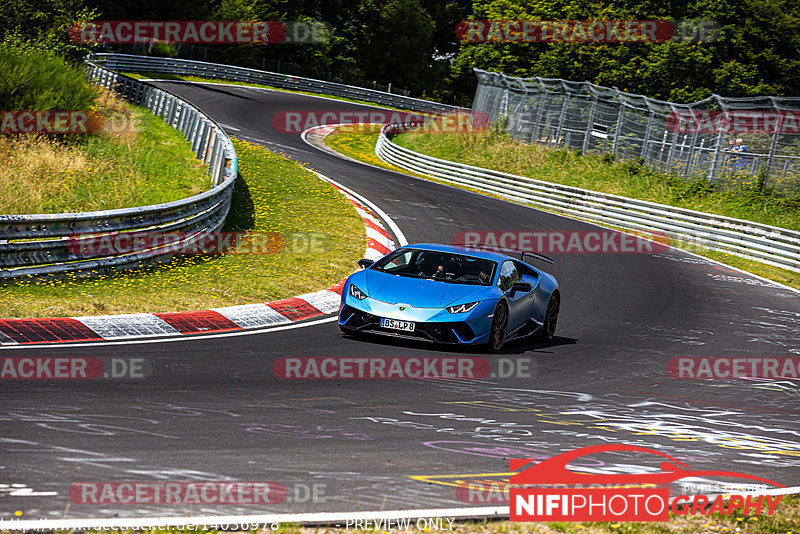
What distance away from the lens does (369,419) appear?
23.7ft

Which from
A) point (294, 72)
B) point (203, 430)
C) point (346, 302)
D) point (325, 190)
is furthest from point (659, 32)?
point (203, 430)

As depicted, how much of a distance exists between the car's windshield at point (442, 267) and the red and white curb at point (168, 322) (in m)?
1.73

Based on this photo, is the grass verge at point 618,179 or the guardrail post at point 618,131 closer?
the grass verge at point 618,179

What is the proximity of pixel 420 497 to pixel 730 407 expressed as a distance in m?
5.20

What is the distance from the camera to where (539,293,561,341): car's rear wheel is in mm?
12883

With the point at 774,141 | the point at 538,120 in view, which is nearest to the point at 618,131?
the point at 538,120

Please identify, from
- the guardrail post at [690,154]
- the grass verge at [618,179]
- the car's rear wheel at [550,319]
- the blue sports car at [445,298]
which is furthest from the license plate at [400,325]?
the guardrail post at [690,154]

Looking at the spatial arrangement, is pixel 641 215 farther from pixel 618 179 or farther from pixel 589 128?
pixel 589 128

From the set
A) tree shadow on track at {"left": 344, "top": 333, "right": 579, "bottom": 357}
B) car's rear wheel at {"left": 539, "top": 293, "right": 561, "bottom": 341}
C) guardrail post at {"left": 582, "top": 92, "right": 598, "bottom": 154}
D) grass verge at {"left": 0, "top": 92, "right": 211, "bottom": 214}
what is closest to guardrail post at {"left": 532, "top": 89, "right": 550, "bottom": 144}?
guardrail post at {"left": 582, "top": 92, "right": 598, "bottom": 154}

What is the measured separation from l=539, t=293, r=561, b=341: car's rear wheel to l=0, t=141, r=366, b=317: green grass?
4.06m

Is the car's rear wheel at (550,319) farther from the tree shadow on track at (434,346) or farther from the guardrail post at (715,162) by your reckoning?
the guardrail post at (715,162)

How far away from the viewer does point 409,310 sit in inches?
420

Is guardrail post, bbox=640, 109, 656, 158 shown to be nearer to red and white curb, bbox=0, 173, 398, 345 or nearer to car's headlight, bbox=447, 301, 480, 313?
red and white curb, bbox=0, 173, 398, 345

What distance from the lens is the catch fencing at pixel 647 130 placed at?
2733 cm
